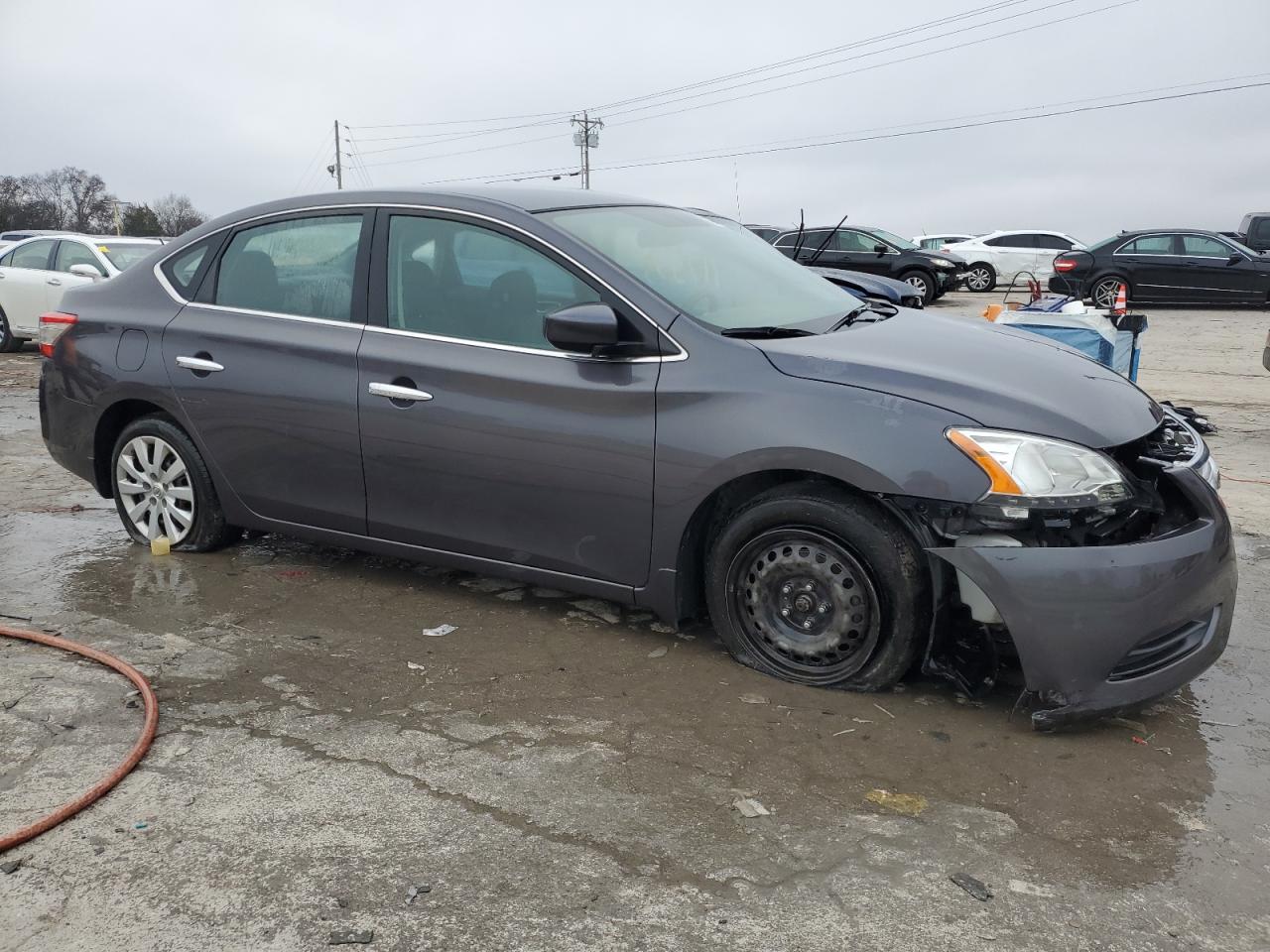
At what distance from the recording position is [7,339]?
15211 millimetres

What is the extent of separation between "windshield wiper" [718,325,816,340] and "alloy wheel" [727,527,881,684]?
2.30 feet

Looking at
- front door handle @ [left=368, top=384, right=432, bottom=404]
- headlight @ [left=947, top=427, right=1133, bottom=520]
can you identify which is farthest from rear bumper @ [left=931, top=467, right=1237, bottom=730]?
front door handle @ [left=368, top=384, right=432, bottom=404]

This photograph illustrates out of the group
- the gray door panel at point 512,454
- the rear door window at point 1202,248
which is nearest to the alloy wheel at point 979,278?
the rear door window at point 1202,248

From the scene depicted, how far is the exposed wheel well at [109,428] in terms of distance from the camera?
5.26 meters

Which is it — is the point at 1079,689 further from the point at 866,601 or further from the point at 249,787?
the point at 249,787

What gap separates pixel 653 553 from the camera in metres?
3.97

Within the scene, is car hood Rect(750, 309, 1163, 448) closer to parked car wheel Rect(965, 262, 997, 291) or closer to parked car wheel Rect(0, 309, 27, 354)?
parked car wheel Rect(0, 309, 27, 354)

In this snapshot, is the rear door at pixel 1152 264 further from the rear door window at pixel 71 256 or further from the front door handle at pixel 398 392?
the front door handle at pixel 398 392

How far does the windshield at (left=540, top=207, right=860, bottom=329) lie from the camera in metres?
4.15

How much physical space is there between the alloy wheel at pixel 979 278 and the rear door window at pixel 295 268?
978 inches

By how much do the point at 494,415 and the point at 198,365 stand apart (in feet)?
5.18

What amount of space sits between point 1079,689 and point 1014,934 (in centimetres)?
102

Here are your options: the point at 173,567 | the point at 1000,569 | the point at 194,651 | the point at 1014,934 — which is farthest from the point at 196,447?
the point at 1014,934

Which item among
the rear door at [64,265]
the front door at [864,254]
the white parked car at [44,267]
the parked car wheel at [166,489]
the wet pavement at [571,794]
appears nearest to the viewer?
the wet pavement at [571,794]
